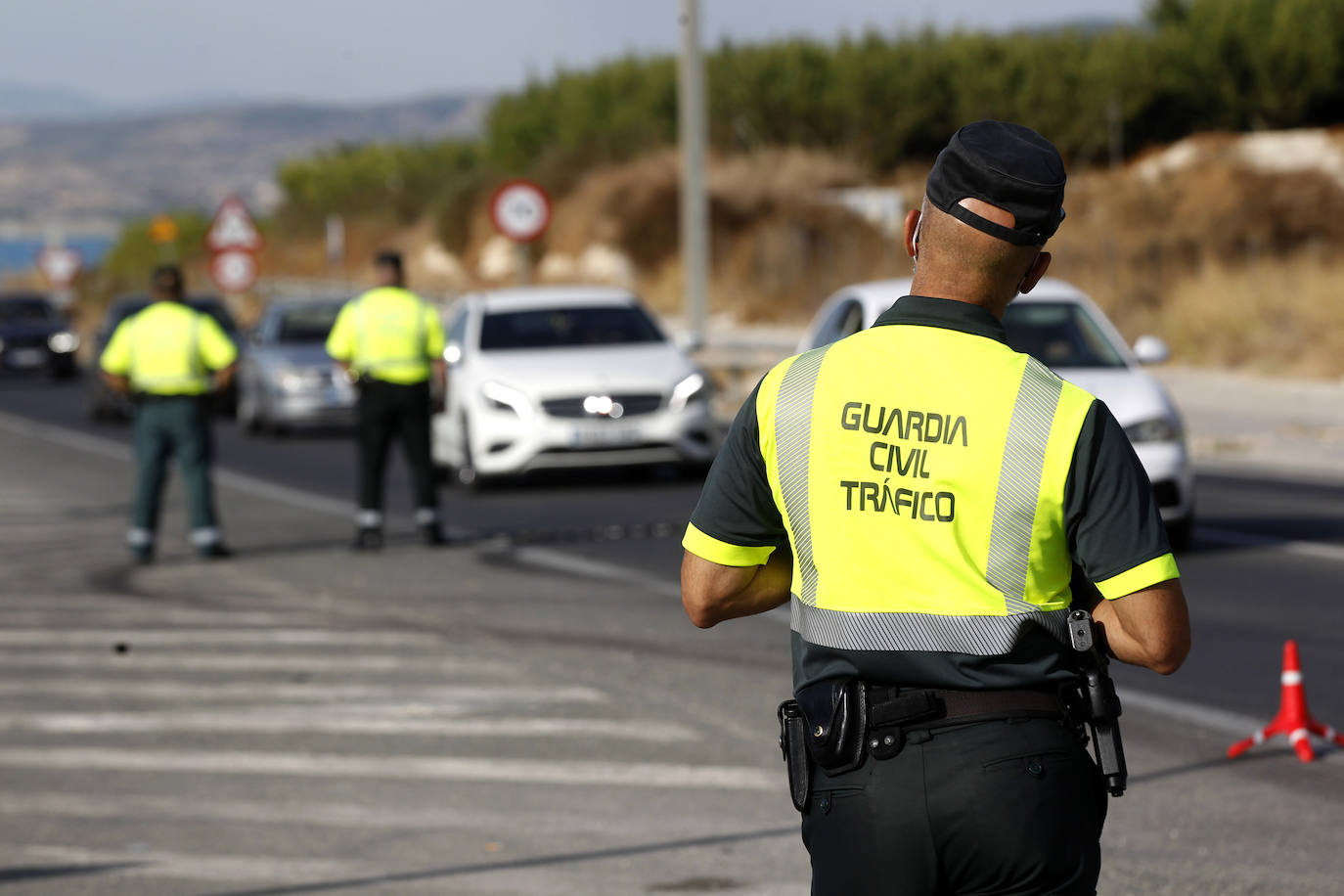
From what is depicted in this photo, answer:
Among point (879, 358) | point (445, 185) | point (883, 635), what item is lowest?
point (445, 185)

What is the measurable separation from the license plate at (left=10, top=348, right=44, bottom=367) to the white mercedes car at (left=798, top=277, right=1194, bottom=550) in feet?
87.9

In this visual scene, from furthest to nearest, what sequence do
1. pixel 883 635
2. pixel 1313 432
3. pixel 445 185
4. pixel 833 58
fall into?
pixel 445 185
pixel 833 58
pixel 1313 432
pixel 883 635

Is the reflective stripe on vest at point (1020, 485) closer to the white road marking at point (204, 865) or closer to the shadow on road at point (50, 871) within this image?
the white road marking at point (204, 865)

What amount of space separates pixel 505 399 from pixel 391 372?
8.63 ft

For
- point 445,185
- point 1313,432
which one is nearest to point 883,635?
point 1313,432

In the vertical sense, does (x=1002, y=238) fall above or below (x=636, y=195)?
above

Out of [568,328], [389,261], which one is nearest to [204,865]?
[389,261]

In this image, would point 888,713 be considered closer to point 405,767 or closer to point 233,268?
point 405,767

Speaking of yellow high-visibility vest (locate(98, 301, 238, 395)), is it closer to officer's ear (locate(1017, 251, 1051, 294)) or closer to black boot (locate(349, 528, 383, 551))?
black boot (locate(349, 528, 383, 551))

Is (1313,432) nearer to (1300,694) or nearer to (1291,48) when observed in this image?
(1300,694)

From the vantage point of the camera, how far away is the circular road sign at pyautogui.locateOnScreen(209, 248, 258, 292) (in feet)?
95.1

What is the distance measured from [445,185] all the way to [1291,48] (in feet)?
89.2

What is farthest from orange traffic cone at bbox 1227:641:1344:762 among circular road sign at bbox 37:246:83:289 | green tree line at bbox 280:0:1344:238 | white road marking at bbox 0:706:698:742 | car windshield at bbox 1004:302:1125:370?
green tree line at bbox 280:0:1344:238

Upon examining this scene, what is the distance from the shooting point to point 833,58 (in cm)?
6031
